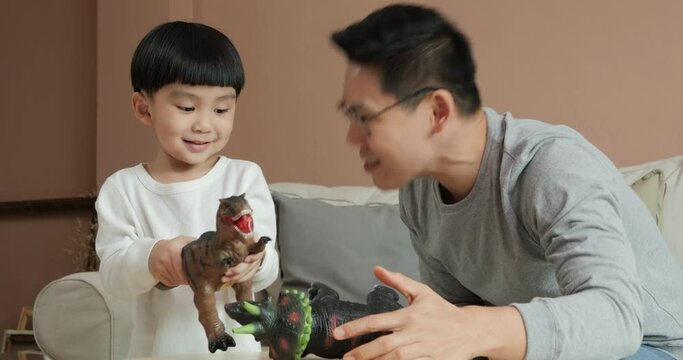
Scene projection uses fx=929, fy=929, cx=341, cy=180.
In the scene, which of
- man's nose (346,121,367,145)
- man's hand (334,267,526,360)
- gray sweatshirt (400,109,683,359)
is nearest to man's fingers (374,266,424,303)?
man's hand (334,267,526,360)

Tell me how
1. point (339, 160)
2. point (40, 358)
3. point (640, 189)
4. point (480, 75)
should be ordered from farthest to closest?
point (40, 358)
point (339, 160)
point (480, 75)
point (640, 189)

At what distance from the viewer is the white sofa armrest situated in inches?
95.5

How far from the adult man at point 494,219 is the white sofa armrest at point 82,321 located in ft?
3.41

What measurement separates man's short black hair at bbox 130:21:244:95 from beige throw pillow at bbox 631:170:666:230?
3.81ft

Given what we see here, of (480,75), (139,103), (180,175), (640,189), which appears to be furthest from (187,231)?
(480,75)

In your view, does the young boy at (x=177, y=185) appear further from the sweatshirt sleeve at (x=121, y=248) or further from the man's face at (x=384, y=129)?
the man's face at (x=384, y=129)

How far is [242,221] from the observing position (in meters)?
1.34

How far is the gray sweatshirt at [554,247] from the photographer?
1.21 meters

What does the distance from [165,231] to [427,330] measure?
89cm

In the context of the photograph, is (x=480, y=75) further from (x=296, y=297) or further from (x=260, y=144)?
(x=296, y=297)

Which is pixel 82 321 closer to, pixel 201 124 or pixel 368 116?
pixel 201 124

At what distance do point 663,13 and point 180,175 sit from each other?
1.76 meters

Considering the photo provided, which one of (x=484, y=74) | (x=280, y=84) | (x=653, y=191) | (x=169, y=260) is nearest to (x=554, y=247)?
(x=169, y=260)

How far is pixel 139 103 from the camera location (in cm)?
198
